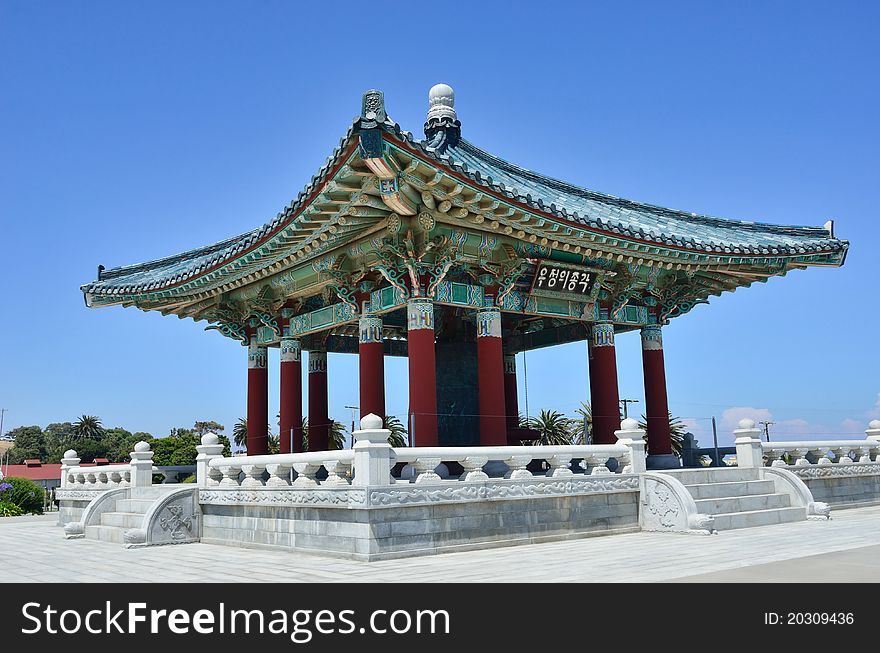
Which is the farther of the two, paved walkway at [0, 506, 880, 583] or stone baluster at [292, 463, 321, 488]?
stone baluster at [292, 463, 321, 488]

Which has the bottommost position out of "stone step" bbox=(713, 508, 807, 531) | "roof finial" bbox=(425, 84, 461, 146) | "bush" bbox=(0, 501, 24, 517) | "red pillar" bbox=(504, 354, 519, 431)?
"bush" bbox=(0, 501, 24, 517)

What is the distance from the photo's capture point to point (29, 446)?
89.4 meters

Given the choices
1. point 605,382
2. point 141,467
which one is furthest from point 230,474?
point 605,382

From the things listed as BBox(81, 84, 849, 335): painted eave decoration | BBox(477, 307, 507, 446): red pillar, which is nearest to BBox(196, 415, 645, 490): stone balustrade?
BBox(477, 307, 507, 446): red pillar

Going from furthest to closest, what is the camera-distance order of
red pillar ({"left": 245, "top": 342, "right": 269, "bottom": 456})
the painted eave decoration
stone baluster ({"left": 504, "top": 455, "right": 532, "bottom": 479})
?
red pillar ({"left": 245, "top": 342, "right": 269, "bottom": 456}), stone baluster ({"left": 504, "top": 455, "right": 532, "bottom": 479}), the painted eave decoration

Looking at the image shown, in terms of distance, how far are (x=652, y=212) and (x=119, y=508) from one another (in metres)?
14.7

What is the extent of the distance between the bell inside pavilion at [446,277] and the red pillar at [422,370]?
0.03 meters

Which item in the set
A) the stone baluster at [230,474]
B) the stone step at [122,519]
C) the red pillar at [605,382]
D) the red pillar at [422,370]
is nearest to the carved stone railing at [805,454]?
the red pillar at [605,382]

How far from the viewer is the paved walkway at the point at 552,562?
27.8 feet

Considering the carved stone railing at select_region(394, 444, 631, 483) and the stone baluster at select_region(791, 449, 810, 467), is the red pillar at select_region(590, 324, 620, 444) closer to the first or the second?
the carved stone railing at select_region(394, 444, 631, 483)

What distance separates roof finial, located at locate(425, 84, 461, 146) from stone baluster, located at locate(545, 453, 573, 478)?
829 centimetres

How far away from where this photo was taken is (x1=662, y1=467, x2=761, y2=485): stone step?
48.7ft

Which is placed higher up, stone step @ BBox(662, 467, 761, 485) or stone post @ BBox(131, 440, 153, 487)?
stone post @ BBox(131, 440, 153, 487)

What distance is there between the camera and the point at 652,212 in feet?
69.6
